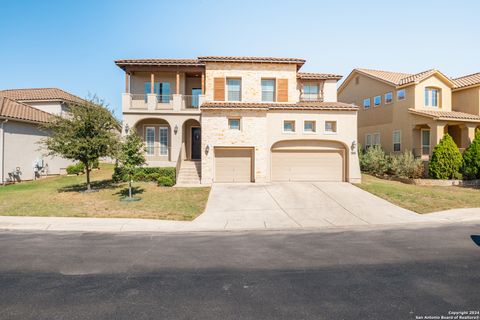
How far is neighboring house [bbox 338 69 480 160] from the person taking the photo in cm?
2212

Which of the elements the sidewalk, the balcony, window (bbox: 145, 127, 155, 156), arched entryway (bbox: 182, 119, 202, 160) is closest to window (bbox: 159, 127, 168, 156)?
window (bbox: 145, 127, 155, 156)

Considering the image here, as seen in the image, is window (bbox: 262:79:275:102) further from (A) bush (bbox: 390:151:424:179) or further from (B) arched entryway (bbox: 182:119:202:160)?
(A) bush (bbox: 390:151:424:179)

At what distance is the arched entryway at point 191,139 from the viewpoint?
22.9 metres

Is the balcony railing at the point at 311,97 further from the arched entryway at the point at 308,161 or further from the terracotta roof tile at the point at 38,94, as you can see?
the terracotta roof tile at the point at 38,94

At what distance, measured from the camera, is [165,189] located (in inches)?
651

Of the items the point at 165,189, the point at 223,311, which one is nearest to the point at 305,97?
the point at 165,189

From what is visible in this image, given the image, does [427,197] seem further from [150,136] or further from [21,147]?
[21,147]

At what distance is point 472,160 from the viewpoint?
1997 cm

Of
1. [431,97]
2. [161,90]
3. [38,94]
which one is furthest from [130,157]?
[431,97]

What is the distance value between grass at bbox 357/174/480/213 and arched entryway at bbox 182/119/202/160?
13215mm

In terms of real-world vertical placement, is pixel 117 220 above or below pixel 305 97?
below

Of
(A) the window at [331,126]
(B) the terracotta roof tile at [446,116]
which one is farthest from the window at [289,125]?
(B) the terracotta roof tile at [446,116]

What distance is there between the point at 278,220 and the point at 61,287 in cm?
791

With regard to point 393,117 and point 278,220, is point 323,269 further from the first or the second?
point 393,117
